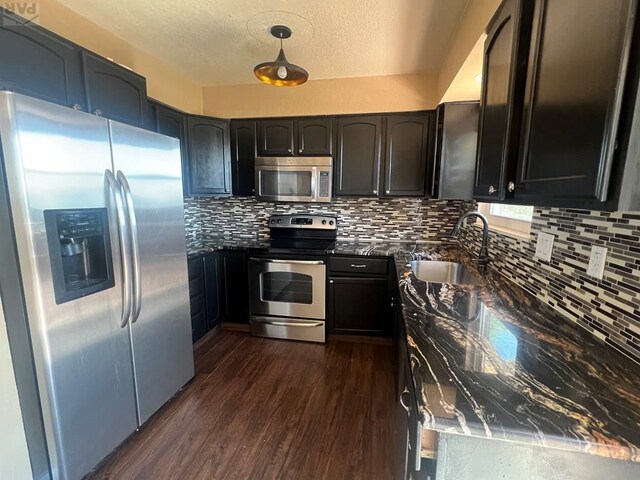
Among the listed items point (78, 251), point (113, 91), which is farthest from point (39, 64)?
point (78, 251)

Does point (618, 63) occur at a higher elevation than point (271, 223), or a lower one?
higher

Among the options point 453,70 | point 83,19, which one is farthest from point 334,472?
point 83,19

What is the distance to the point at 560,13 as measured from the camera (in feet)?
2.53

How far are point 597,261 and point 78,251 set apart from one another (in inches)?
80.4

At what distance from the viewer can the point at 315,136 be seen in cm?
281

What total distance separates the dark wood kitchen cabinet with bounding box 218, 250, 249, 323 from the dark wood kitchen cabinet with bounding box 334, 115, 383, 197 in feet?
3.87

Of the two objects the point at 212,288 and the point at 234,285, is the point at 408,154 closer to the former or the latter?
the point at 234,285

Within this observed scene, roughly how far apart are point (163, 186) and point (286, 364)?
1631mm

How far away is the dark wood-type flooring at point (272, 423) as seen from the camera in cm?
149

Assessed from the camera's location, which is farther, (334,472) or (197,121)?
(197,121)

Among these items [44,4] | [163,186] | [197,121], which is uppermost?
[44,4]

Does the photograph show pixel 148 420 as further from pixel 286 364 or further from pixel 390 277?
pixel 390 277

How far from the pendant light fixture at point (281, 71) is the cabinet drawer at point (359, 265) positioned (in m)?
1.44

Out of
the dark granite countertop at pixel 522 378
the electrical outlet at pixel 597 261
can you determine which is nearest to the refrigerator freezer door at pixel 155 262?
the dark granite countertop at pixel 522 378
